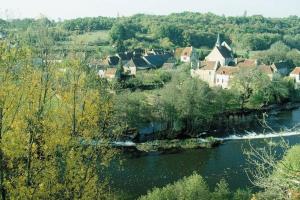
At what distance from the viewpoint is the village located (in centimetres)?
5641

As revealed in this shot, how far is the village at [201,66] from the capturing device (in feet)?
185

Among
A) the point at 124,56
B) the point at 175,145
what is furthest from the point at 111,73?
the point at 175,145

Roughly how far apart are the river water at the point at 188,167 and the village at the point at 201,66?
13.5m

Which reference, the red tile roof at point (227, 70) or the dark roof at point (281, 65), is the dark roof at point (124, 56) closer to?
the red tile roof at point (227, 70)

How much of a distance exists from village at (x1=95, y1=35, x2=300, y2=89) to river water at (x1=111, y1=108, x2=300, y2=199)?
1351cm

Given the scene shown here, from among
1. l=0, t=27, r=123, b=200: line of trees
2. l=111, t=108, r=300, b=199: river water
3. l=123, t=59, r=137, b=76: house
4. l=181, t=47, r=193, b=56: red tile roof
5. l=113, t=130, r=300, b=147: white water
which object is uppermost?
l=0, t=27, r=123, b=200: line of trees

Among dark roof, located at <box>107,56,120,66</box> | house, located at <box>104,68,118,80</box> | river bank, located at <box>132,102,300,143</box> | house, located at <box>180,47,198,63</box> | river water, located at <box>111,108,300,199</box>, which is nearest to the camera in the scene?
river water, located at <box>111,108,300,199</box>

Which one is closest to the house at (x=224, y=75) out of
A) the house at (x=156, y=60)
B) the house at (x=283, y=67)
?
the house at (x=283, y=67)

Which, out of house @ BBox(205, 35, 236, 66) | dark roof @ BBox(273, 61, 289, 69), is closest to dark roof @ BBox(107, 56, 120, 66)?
house @ BBox(205, 35, 236, 66)

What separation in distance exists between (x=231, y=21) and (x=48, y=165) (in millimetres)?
151133

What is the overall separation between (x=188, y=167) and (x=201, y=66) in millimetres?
30765

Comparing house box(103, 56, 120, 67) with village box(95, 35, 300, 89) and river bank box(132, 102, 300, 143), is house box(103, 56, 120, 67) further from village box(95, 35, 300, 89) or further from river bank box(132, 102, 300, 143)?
river bank box(132, 102, 300, 143)

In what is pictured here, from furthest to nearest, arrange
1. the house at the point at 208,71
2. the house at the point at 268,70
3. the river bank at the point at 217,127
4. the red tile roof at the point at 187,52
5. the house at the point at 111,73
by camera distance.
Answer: the red tile roof at the point at 187,52
the house at the point at 208,71
the house at the point at 111,73
the house at the point at 268,70
the river bank at the point at 217,127

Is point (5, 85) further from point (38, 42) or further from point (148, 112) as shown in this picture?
point (148, 112)
